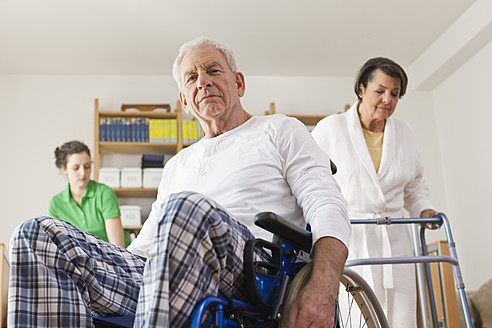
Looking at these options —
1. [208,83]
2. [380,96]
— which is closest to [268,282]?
[208,83]

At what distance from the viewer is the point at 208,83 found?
1.69 metres

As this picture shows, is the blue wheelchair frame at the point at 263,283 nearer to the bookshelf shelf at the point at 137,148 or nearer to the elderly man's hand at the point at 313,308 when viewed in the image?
the elderly man's hand at the point at 313,308

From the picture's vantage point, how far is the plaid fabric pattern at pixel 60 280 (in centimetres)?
106

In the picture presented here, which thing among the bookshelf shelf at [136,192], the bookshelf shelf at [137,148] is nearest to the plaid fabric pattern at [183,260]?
the bookshelf shelf at [136,192]

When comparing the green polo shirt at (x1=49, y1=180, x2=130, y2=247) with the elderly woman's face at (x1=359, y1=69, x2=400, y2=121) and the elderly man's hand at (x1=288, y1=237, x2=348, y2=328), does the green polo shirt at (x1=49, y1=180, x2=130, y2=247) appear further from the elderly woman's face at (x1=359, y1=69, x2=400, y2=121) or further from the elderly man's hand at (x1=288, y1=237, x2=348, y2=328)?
the elderly man's hand at (x1=288, y1=237, x2=348, y2=328)

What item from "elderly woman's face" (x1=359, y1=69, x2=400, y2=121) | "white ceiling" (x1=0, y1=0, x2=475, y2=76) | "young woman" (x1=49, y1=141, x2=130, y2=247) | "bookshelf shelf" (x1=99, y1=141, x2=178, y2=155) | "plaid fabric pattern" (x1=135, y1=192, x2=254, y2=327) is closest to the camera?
"plaid fabric pattern" (x1=135, y1=192, x2=254, y2=327)

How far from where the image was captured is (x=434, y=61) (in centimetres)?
547

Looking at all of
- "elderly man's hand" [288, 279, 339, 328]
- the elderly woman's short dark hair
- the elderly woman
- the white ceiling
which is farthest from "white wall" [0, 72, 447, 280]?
"elderly man's hand" [288, 279, 339, 328]

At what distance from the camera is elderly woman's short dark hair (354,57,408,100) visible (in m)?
2.87

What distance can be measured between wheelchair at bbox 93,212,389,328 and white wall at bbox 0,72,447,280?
15.2 feet

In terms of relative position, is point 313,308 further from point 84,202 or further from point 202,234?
point 84,202

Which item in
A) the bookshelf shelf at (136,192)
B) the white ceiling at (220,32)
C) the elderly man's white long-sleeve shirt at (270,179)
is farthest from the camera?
the bookshelf shelf at (136,192)

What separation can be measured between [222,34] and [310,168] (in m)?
4.00

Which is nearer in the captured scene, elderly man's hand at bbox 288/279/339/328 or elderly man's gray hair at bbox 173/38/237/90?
elderly man's hand at bbox 288/279/339/328
